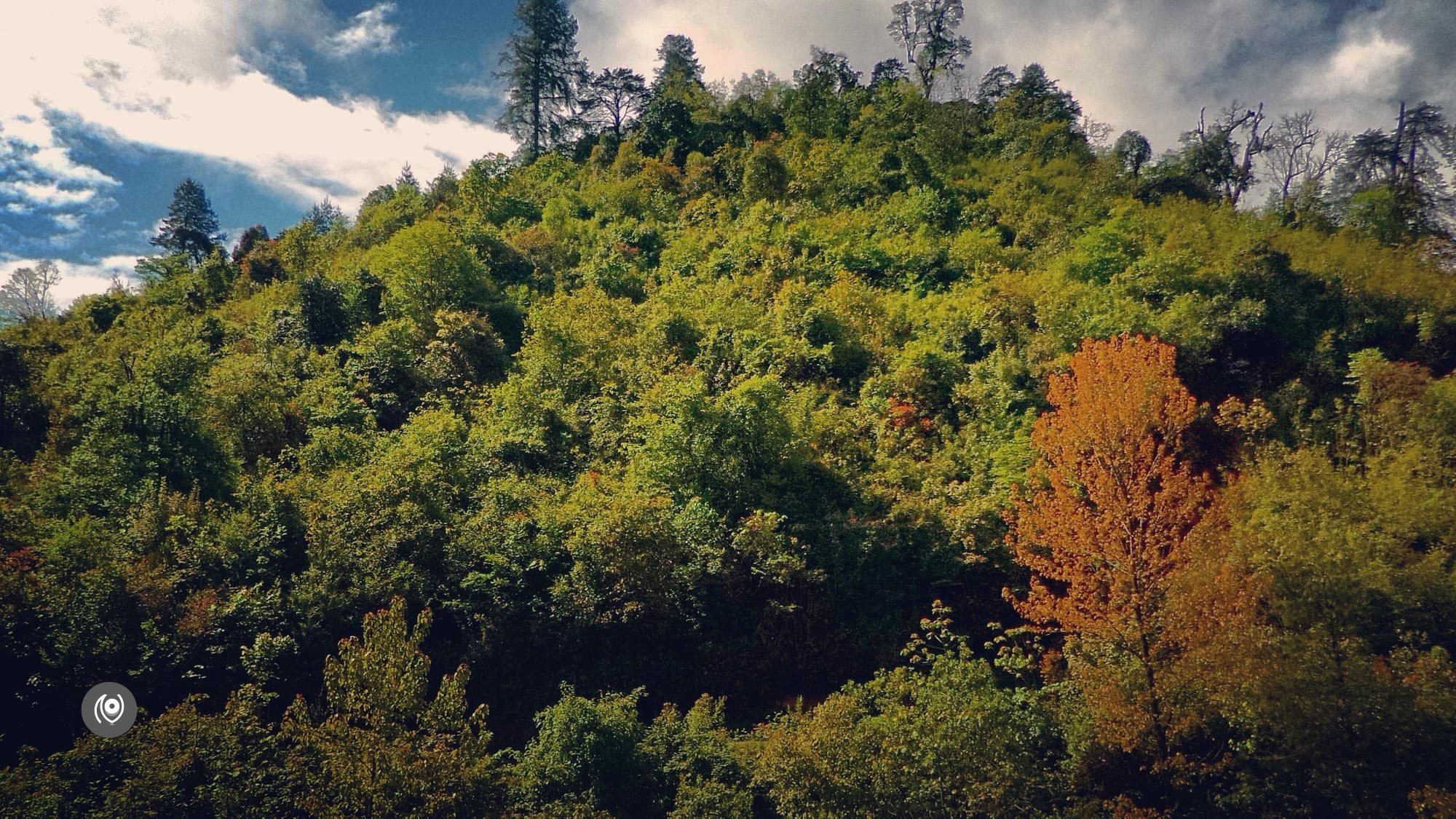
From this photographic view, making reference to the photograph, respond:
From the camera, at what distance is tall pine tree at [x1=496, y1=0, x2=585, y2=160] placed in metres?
56.9

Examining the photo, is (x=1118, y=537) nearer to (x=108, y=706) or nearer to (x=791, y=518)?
(x=791, y=518)

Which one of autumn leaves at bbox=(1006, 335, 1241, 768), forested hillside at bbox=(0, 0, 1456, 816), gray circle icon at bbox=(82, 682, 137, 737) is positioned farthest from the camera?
gray circle icon at bbox=(82, 682, 137, 737)

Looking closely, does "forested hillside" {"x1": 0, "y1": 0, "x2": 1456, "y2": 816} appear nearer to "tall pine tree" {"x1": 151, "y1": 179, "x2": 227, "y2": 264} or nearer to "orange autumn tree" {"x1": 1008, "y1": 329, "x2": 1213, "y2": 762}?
"orange autumn tree" {"x1": 1008, "y1": 329, "x2": 1213, "y2": 762}

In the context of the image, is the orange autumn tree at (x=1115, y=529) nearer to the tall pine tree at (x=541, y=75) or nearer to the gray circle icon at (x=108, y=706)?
the gray circle icon at (x=108, y=706)

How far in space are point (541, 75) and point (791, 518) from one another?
49940 mm

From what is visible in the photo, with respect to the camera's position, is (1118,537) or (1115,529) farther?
(1115,529)

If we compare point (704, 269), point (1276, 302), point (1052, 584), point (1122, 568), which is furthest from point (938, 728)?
point (704, 269)

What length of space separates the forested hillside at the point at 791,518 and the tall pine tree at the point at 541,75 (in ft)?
66.7

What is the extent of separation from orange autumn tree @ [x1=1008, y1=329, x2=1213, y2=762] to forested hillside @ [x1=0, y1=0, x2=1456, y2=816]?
0.37 feet

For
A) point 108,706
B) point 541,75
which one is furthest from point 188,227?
point 108,706

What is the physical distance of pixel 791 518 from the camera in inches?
869

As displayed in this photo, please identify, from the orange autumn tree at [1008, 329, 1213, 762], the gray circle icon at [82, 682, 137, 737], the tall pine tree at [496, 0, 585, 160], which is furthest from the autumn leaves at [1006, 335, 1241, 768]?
the tall pine tree at [496, 0, 585, 160]

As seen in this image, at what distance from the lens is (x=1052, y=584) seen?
21.6 metres

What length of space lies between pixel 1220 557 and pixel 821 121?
139 feet
